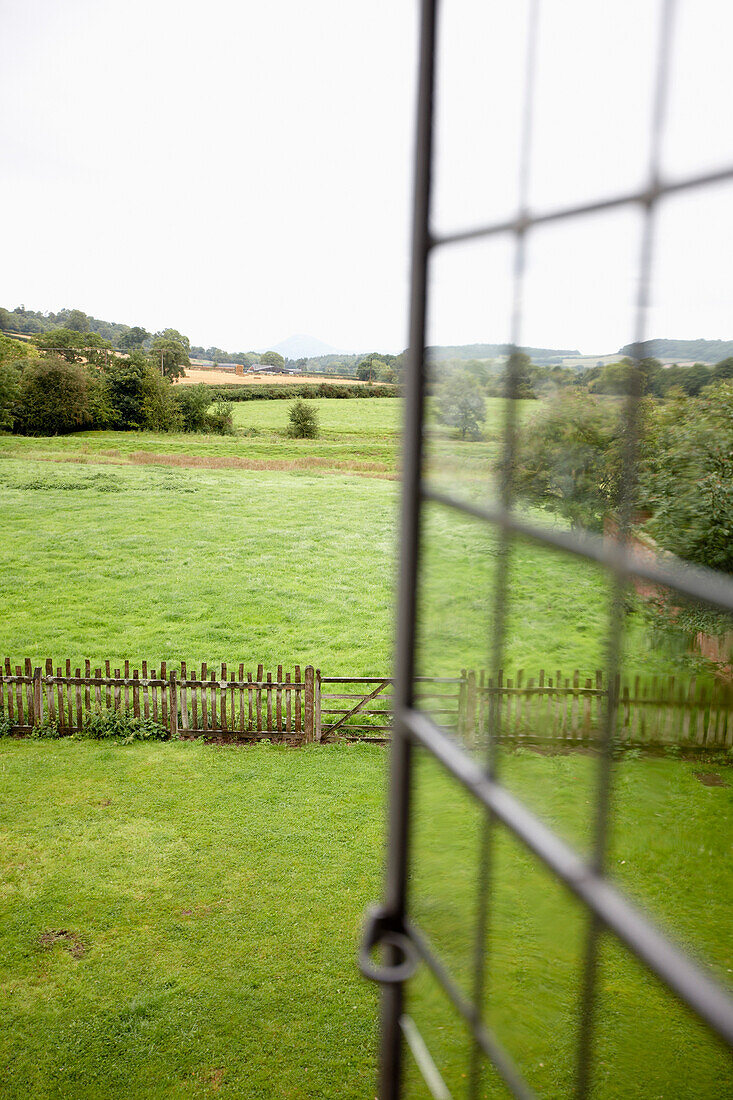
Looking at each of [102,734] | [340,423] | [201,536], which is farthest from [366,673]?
[340,423]

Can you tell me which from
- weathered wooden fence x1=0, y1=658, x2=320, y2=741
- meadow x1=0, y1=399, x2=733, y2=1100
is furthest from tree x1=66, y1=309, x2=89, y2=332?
weathered wooden fence x1=0, y1=658, x2=320, y2=741

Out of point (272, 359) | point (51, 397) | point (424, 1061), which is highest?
point (272, 359)

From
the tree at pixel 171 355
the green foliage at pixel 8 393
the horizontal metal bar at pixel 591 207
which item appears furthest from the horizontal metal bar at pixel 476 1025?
the tree at pixel 171 355

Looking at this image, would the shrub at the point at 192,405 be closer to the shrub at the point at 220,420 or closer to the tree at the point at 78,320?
the shrub at the point at 220,420

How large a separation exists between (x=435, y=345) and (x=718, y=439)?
1.91ft

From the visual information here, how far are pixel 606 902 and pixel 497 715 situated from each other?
30 centimetres

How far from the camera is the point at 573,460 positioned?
2.30 ft

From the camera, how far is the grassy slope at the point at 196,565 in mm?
14391

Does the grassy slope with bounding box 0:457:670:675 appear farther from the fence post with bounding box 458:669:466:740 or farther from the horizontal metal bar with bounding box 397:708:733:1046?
the horizontal metal bar with bounding box 397:708:733:1046

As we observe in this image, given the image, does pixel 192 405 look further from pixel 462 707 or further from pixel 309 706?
pixel 462 707

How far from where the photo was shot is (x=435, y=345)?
104 cm

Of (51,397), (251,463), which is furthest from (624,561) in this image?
(51,397)

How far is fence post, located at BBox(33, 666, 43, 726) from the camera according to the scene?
29.9 feet

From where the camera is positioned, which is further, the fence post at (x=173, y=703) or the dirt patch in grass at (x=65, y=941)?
the fence post at (x=173, y=703)
